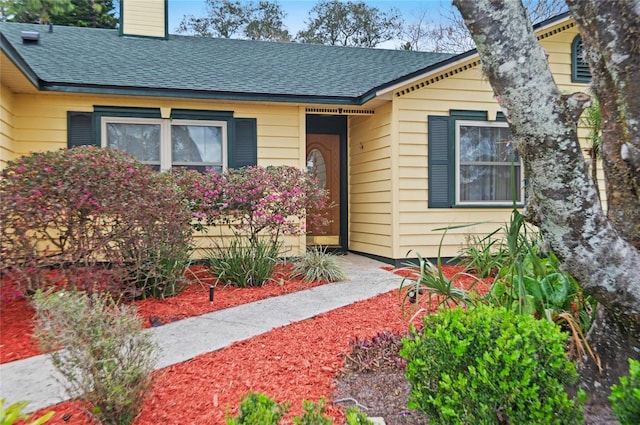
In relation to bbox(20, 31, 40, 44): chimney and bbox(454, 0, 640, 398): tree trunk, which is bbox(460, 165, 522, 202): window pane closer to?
bbox(454, 0, 640, 398): tree trunk

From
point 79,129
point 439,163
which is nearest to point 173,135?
point 79,129

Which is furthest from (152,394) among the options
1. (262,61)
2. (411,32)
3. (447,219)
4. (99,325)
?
(411,32)

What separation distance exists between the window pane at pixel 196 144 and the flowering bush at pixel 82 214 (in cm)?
238

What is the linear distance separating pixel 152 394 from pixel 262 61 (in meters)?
7.51

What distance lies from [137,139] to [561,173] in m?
6.20

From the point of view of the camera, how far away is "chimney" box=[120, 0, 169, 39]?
8.91 metres

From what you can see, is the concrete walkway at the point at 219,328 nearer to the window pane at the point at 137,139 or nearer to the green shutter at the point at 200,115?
the green shutter at the point at 200,115

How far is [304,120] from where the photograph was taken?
288 inches

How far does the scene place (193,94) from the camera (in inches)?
256

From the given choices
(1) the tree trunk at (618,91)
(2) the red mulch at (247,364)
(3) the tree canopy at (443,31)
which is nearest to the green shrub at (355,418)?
(2) the red mulch at (247,364)

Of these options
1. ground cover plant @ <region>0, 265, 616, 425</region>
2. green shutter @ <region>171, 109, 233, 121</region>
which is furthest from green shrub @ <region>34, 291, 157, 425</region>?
green shutter @ <region>171, 109, 233, 121</region>

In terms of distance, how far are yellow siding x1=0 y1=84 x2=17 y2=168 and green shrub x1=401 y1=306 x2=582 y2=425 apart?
607 cm

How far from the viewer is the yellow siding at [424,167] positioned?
6863 mm

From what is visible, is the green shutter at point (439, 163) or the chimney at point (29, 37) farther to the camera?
the chimney at point (29, 37)
